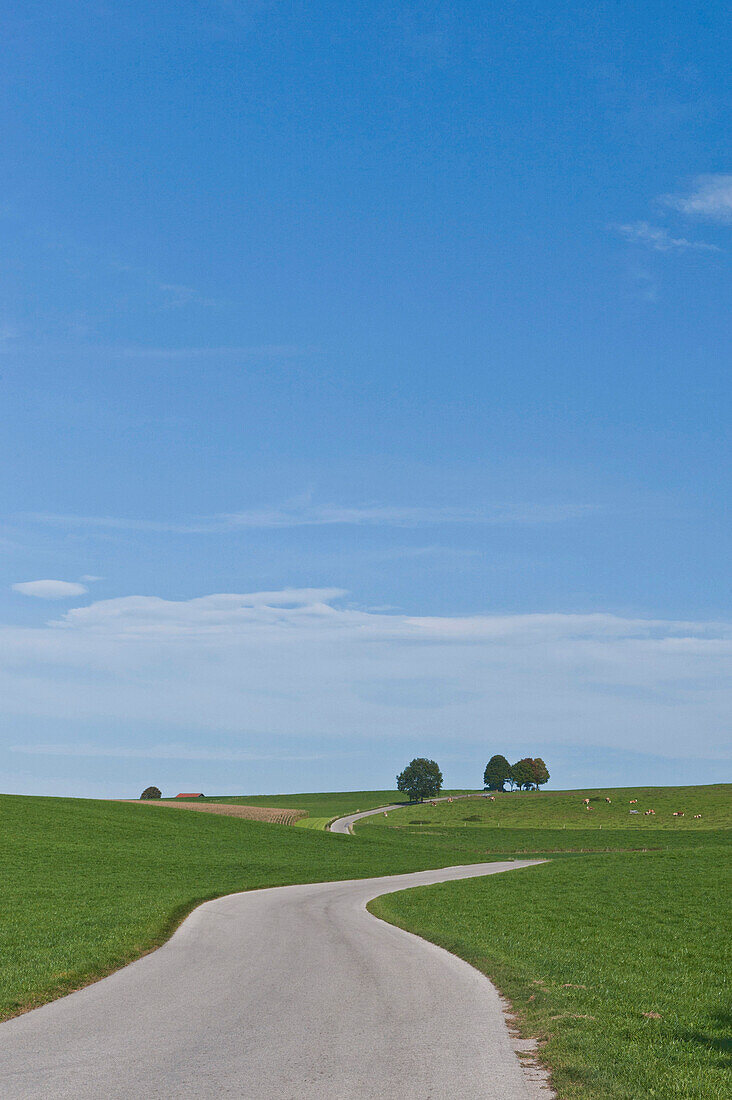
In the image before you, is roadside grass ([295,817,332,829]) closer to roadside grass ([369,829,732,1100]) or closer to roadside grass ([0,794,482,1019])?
roadside grass ([0,794,482,1019])

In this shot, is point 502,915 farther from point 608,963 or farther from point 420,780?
point 420,780

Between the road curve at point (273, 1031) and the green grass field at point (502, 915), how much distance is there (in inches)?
41.5

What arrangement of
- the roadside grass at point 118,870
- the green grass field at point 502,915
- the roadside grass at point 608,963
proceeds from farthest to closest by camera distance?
the roadside grass at point 118,870 → the green grass field at point 502,915 → the roadside grass at point 608,963

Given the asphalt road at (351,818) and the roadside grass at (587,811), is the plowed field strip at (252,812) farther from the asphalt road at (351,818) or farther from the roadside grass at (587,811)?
the roadside grass at (587,811)

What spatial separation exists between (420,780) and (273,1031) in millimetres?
171311

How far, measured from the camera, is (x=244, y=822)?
100312 millimetres

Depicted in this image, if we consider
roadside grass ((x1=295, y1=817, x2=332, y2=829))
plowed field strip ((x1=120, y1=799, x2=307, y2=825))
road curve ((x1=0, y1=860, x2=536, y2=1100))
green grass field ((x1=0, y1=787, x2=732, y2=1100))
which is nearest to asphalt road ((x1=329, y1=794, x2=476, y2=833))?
roadside grass ((x1=295, y1=817, x2=332, y2=829))

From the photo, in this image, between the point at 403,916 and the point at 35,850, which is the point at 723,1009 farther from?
the point at 35,850

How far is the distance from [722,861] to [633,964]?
37878 millimetres

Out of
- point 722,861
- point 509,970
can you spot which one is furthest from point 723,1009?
point 722,861

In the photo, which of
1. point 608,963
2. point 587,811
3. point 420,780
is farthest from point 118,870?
point 420,780

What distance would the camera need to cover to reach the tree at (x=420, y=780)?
18025 cm

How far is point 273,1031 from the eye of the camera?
46.9 feet

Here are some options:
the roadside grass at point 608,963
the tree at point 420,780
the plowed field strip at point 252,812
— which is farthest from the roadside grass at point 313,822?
the roadside grass at point 608,963
